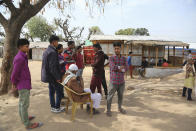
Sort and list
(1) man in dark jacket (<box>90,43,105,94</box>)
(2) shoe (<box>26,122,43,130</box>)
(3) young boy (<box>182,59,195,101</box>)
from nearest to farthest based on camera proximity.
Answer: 1. (2) shoe (<box>26,122,43,130</box>)
2. (1) man in dark jacket (<box>90,43,105,94</box>)
3. (3) young boy (<box>182,59,195,101</box>)

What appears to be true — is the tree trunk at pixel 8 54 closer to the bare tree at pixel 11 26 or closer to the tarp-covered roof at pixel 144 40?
the bare tree at pixel 11 26

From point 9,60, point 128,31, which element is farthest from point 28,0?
point 128,31

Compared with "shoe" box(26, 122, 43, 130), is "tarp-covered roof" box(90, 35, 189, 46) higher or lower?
higher

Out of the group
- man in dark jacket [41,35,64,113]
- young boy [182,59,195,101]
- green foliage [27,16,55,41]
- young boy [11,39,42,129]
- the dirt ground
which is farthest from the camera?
green foliage [27,16,55,41]

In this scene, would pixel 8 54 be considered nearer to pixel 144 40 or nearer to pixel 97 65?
pixel 97 65

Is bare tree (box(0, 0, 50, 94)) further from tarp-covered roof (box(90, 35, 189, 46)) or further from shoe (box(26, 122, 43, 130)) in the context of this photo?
tarp-covered roof (box(90, 35, 189, 46))

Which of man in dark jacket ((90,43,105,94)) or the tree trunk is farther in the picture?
the tree trunk

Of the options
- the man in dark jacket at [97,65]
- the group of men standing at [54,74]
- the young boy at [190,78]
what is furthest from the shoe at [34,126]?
the young boy at [190,78]

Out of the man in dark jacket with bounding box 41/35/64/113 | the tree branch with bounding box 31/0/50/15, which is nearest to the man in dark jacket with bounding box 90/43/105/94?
the man in dark jacket with bounding box 41/35/64/113

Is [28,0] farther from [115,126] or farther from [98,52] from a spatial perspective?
[115,126]

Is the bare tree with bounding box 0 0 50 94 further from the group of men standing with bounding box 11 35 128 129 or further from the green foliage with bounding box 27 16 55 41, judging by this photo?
the green foliage with bounding box 27 16 55 41

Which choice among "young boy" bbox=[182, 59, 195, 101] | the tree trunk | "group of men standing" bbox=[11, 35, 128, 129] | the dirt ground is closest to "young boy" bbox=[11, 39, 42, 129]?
"group of men standing" bbox=[11, 35, 128, 129]

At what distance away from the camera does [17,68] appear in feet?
8.62

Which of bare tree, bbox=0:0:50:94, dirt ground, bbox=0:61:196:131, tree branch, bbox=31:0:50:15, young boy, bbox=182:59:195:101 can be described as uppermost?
tree branch, bbox=31:0:50:15
